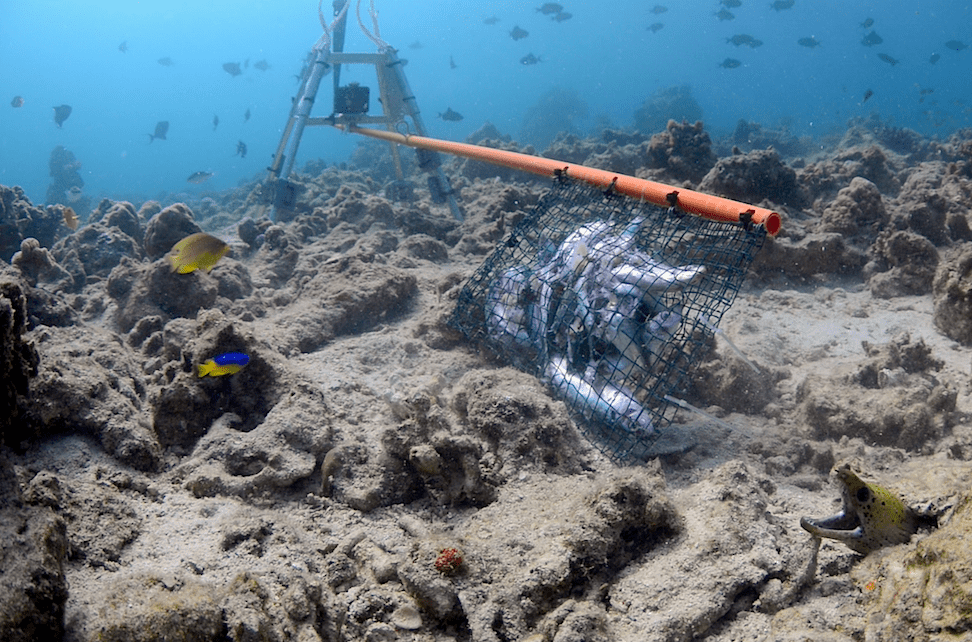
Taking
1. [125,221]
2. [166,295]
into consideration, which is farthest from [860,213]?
[125,221]

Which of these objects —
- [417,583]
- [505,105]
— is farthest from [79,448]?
[505,105]

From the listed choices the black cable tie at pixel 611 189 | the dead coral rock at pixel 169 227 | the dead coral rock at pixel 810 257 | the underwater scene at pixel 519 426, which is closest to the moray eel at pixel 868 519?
the underwater scene at pixel 519 426

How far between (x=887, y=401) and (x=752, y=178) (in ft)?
14.6

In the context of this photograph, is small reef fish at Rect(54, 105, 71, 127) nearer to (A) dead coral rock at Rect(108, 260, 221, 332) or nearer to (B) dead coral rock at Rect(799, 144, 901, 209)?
(A) dead coral rock at Rect(108, 260, 221, 332)

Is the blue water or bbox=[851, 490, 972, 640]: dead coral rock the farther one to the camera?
the blue water

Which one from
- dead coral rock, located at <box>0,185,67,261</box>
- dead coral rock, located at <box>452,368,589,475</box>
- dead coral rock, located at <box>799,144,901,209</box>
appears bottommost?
dead coral rock, located at <box>0,185,67,261</box>

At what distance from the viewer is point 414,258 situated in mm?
7062

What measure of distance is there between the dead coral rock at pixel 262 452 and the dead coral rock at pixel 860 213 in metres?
6.15

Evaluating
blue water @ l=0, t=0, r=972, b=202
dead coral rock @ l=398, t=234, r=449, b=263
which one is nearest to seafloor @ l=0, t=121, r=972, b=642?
dead coral rock @ l=398, t=234, r=449, b=263

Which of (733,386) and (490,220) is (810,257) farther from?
(490,220)

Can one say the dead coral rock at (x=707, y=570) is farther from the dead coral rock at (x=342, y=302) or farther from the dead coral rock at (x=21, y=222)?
the dead coral rock at (x=21, y=222)

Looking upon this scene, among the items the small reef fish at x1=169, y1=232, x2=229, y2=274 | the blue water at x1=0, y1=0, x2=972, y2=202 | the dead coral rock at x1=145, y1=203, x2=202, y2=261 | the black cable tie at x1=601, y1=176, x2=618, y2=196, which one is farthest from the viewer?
the blue water at x1=0, y1=0, x2=972, y2=202

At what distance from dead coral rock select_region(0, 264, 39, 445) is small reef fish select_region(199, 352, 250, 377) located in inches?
40.3

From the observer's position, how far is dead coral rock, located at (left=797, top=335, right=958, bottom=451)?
2.99 metres
